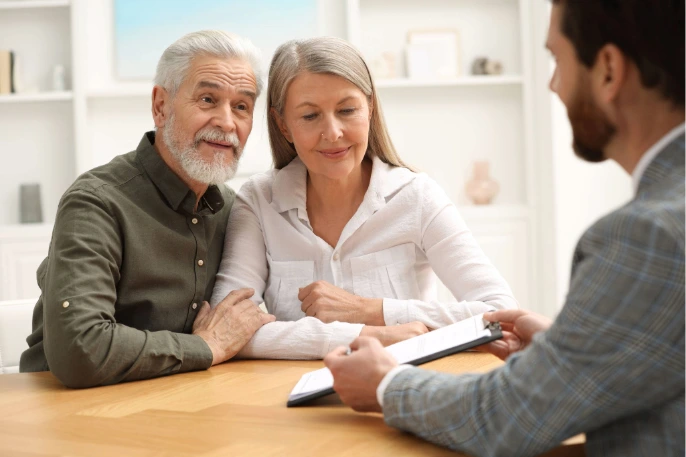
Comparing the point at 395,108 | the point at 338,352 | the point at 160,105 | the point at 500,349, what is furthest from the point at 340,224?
the point at 395,108

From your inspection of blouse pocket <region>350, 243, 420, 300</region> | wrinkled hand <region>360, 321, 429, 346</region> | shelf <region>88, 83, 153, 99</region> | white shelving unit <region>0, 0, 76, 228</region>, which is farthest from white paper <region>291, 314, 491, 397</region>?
white shelving unit <region>0, 0, 76, 228</region>

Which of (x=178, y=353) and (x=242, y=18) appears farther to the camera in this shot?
(x=242, y=18)

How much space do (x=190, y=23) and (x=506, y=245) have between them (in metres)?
2.35

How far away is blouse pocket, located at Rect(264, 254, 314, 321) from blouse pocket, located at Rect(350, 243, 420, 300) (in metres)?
0.14

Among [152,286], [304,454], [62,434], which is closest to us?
[304,454]

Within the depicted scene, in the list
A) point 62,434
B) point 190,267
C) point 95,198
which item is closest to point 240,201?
point 190,267

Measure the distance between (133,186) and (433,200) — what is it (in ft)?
2.65

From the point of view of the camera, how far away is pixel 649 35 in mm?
1034

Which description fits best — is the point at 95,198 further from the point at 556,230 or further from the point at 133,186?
the point at 556,230

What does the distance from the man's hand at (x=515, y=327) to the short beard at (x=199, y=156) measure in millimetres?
901

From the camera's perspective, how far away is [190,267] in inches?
84.8

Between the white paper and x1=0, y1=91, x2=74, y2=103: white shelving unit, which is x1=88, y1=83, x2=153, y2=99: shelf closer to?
x1=0, y1=91, x2=74, y2=103: white shelving unit

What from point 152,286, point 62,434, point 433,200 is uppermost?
point 433,200

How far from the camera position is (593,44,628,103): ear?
1058 millimetres
